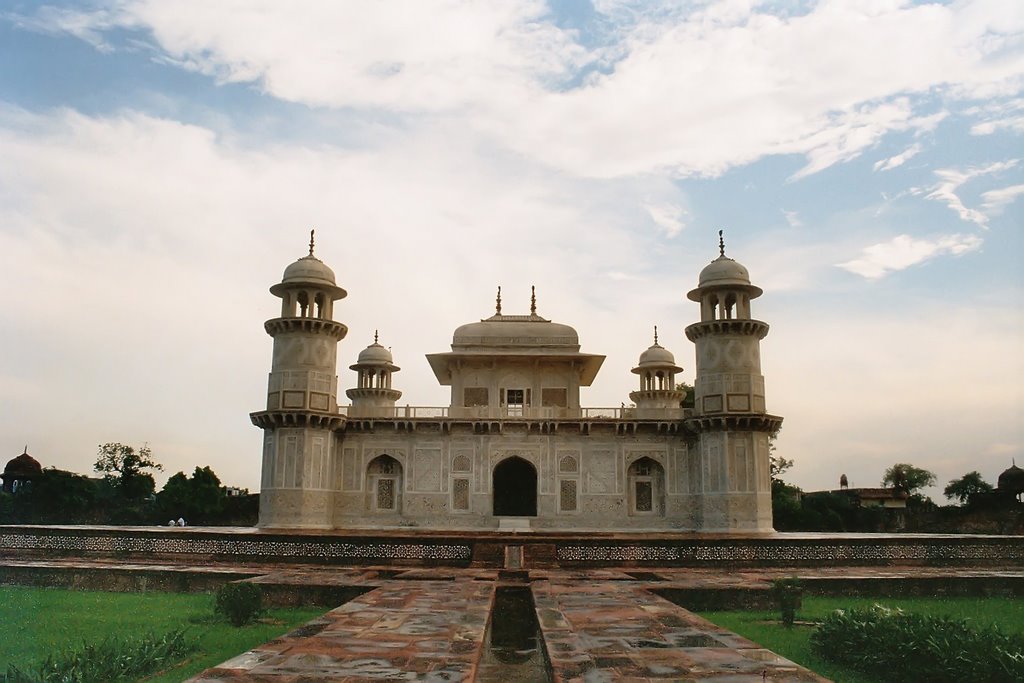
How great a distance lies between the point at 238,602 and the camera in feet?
34.9

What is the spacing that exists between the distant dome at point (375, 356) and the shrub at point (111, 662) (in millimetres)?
30866

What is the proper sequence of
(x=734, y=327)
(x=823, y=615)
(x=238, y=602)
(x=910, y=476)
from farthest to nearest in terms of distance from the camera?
(x=910, y=476), (x=734, y=327), (x=823, y=615), (x=238, y=602)

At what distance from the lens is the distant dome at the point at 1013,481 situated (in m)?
40.8

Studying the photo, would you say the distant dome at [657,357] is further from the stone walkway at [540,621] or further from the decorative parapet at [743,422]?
the stone walkway at [540,621]

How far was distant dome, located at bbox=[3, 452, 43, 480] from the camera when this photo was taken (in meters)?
47.4

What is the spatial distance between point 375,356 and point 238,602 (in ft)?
95.3

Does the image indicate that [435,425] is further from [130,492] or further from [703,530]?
[130,492]

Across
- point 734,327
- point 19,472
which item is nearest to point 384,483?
point 734,327

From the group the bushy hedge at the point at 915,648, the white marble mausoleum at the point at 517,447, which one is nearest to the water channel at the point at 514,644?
the bushy hedge at the point at 915,648

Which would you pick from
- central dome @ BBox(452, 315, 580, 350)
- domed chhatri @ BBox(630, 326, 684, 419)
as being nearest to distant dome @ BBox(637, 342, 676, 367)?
domed chhatri @ BBox(630, 326, 684, 419)

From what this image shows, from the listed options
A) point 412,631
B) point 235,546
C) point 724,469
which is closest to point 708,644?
point 412,631

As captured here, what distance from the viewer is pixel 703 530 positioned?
89.1ft

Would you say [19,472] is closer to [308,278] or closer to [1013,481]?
[308,278]

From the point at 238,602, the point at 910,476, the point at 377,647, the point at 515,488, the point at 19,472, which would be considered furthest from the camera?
the point at 910,476
